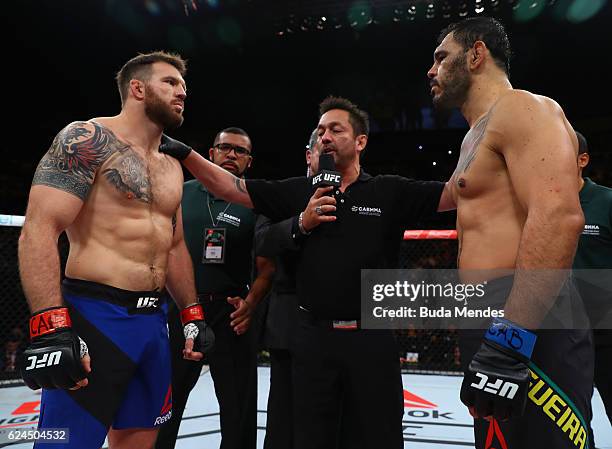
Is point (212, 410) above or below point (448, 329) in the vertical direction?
below

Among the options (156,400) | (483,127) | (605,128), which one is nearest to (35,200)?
(156,400)

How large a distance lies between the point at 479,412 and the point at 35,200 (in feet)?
4.48

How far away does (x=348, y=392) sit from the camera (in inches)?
70.4

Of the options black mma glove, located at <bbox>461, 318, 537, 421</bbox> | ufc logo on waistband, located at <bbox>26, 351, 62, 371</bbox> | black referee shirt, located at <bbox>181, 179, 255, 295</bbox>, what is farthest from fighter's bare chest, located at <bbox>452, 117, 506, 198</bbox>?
black referee shirt, located at <bbox>181, 179, 255, 295</bbox>

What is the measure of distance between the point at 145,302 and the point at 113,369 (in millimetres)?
235

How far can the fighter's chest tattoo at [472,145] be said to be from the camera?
135 cm

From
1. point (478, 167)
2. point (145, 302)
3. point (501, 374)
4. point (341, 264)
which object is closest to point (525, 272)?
point (501, 374)

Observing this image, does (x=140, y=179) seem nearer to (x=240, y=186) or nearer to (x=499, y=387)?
(x=240, y=186)

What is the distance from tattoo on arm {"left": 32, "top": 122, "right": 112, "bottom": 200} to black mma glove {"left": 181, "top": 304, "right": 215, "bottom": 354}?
627 millimetres

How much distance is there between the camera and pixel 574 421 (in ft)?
3.60

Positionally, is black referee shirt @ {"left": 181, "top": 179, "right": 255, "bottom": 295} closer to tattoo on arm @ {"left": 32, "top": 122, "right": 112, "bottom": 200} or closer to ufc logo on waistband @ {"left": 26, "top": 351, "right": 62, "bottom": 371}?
tattoo on arm @ {"left": 32, "top": 122, "right": 112, "bottom": 200}

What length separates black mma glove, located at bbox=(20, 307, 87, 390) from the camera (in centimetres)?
125

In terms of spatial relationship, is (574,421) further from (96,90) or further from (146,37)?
(96,90)

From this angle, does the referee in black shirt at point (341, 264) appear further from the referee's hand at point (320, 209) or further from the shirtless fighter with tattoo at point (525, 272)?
the shirtless fighter with tattoo at point (525, 272)
